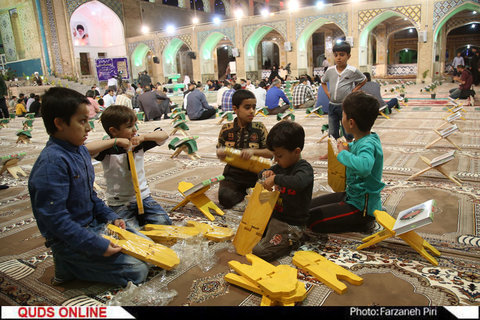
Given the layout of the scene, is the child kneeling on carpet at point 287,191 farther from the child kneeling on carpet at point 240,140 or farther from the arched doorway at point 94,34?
the arched doorway at point 94,34

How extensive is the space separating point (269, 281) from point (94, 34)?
A: 25621 millimetres

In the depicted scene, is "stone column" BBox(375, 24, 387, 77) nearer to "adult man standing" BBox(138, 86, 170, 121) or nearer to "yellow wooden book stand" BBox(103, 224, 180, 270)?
"adult man standing" BBox(138, 86, 170, 121)

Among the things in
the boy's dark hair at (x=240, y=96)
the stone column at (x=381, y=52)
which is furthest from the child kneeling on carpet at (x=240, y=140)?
the stone column at (x=381, y=52)

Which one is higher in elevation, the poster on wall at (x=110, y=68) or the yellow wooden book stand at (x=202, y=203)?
the poster on wall at (x=110, y=68)

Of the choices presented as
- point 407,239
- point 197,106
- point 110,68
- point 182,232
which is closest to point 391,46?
point 110,68

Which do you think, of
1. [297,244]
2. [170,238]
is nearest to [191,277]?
[170,238]

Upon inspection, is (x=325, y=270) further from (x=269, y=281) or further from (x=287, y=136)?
(x=287, y=136)

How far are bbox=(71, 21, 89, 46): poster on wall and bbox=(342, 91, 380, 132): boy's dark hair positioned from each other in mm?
24106

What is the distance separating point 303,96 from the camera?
34.2 feet

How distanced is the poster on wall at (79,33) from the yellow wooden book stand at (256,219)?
24064 mm

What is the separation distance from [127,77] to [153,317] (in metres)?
22.3

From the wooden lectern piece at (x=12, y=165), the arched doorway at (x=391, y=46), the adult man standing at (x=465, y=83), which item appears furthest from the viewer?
the arched doorway at (x=391, y=46)

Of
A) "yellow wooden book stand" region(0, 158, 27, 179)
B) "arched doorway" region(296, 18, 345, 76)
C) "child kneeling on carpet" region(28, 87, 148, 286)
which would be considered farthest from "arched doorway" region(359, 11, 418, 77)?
"child kneeling on carpet" region(28, 87, 148, 286)

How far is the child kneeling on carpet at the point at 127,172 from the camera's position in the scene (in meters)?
2.36
